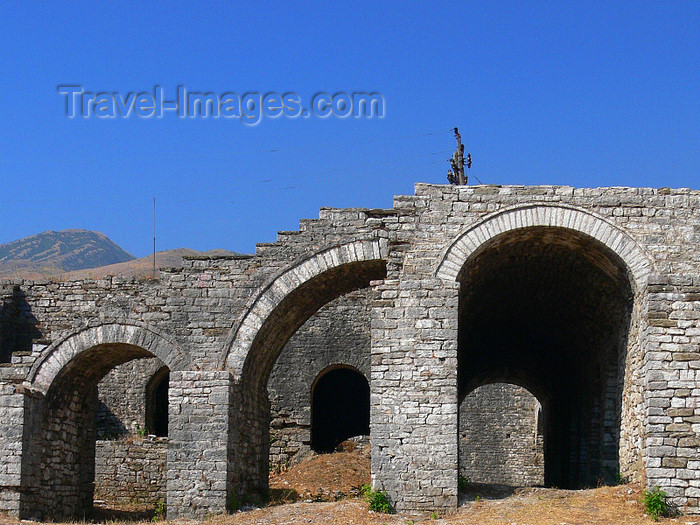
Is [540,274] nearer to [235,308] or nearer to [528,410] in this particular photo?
[235,308]

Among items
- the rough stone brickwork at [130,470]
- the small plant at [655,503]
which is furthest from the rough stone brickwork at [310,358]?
the small plant at [655,503]

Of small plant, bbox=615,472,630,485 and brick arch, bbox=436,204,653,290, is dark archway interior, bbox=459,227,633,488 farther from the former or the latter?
small plant, bbox=615,472,630,485

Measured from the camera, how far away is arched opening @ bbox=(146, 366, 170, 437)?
21.8 meters

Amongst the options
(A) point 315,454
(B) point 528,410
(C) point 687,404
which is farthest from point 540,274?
(B) point 528,410

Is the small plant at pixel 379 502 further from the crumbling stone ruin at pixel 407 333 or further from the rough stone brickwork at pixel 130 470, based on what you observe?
the rough stone brickwork at pixel 130 470

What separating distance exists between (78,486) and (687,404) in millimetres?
10271

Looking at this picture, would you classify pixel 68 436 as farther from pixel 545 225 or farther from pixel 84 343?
pixel 545 225

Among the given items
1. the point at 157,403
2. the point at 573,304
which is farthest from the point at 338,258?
the point at 157,403

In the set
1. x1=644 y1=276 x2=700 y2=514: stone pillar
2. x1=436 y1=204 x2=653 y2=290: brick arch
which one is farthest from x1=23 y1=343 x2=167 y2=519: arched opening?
x1=644 y1=276 x2=700 y2=514: stone pillar

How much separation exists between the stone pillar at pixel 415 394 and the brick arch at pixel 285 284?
4.47ft

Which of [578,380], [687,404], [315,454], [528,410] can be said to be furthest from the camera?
[528,410]

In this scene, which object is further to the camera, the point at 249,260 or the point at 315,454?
the point at 315,454

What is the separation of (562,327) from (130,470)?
920 cm

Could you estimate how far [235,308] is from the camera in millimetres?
15594
